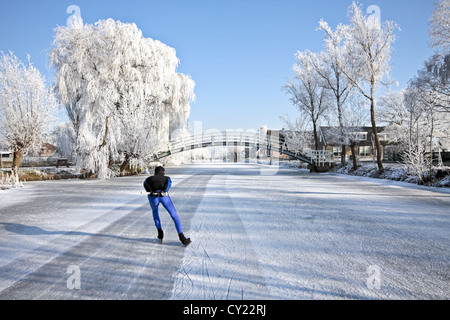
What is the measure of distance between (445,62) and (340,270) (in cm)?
1406

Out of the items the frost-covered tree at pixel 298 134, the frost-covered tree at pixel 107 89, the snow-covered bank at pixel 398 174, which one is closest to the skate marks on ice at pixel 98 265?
the snow-covered bank at pixel 398 174

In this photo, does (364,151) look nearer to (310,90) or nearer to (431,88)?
(310,90)

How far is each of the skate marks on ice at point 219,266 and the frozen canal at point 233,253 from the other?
15mm

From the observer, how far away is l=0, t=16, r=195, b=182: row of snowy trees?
16594 mm

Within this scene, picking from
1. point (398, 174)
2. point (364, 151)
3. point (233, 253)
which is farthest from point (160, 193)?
point (364, 151)

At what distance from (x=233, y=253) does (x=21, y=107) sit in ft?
58.6

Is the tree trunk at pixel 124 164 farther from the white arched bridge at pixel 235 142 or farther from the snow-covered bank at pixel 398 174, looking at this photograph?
the snow-covered bank at pixel 398 174

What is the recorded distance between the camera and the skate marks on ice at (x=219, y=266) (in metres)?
3.20

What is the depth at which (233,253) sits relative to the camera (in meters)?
4.45

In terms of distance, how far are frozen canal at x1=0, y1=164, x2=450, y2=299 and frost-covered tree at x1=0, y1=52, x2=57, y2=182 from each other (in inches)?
407

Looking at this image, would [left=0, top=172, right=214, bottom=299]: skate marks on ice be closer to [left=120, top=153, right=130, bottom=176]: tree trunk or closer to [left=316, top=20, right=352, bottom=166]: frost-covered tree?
[left=120, top=153, right=130, bottom=176]: tree trunk

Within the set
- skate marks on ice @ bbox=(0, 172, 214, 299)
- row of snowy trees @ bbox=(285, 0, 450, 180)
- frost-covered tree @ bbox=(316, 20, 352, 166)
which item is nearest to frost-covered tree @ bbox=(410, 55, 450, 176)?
row of snowy trees @ bbox=(285, 0, 450, 180)
